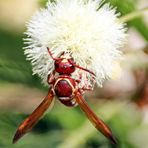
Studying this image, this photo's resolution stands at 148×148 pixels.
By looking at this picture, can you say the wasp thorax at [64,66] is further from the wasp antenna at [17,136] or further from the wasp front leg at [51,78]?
the wasp antenna at [17,136]

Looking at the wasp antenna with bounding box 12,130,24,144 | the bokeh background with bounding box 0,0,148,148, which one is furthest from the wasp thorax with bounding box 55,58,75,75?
the bokeh background with bounding box 0,0,148,148

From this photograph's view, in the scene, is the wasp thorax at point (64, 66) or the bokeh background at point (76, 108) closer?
the wasp thorax at point (64, 66)

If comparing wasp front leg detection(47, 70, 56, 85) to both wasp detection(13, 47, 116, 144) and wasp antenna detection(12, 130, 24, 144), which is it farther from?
wasp antenna detection(12, 130, 24, 144)

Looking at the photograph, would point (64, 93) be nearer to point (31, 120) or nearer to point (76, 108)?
point (31, 120)

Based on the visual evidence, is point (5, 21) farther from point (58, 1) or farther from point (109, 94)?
point (58, 1)

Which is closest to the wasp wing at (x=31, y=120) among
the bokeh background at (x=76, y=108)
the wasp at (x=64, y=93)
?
the wasp at (x=64, y=93)

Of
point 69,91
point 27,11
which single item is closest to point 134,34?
point 27,11

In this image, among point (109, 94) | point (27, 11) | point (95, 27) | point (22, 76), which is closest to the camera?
point (95, 27)
